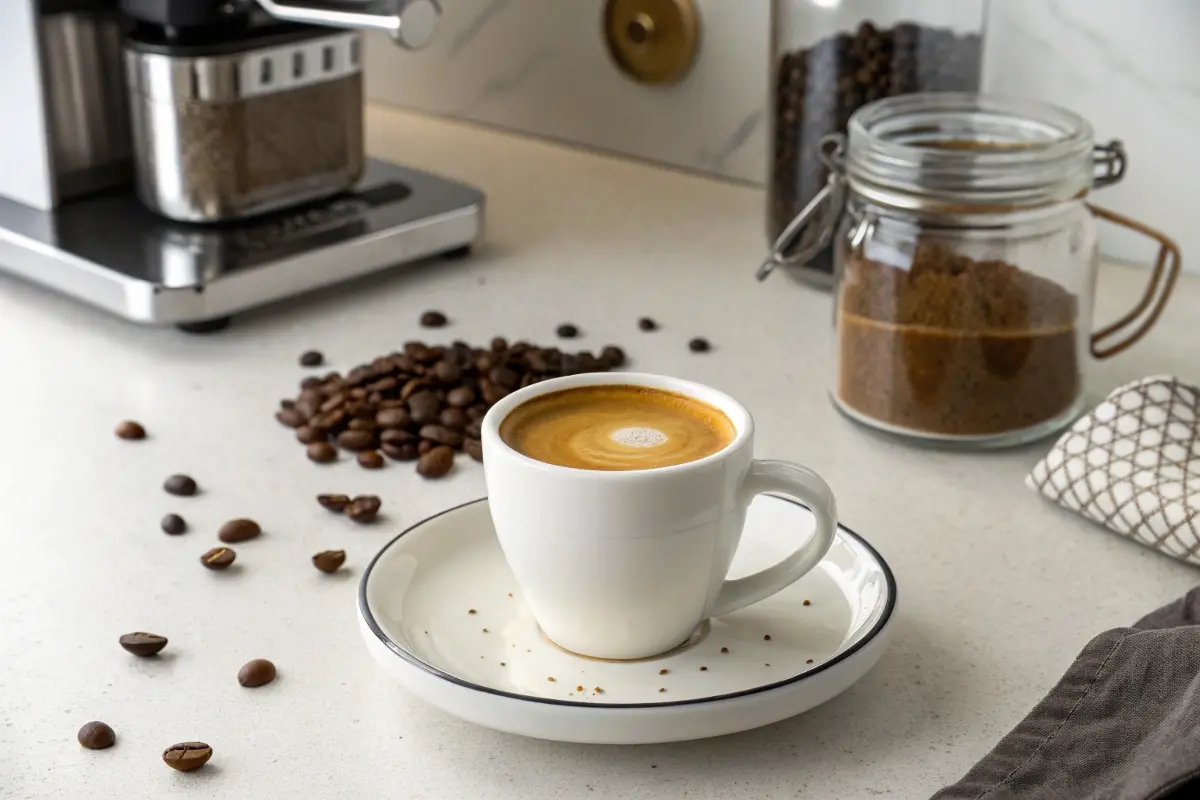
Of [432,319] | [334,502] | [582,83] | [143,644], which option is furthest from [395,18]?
[582,83]

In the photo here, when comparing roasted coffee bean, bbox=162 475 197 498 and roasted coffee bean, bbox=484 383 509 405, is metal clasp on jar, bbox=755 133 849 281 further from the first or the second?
roasted coffee bean, bbox=162 475 197 498

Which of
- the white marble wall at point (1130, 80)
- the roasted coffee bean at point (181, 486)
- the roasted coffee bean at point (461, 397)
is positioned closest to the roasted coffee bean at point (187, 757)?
the roasted coffee bean at point (181, 486)

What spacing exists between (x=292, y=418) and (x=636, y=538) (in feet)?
1.34

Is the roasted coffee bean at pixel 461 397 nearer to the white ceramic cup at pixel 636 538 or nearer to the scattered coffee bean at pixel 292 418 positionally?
the scattered coffee bean at pixel 292 418

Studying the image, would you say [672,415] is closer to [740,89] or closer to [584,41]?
[740,89]

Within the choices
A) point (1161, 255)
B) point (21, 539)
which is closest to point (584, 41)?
point (1161, 255)

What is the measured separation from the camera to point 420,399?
1.00m

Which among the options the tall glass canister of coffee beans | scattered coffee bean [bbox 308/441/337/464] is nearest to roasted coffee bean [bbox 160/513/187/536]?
scattered coffee bean [bbox 308/441/337/464]

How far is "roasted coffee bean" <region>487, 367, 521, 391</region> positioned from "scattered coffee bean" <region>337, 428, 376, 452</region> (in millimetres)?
101

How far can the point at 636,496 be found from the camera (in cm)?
64

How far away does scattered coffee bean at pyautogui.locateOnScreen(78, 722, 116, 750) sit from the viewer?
0.66 m

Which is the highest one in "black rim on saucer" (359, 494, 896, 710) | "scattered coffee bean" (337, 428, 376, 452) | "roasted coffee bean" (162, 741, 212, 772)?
"black rim on saucer" (359, 494, 896, 710)

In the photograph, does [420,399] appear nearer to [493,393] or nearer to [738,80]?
[493,393]

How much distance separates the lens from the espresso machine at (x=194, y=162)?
1137 millimetres
